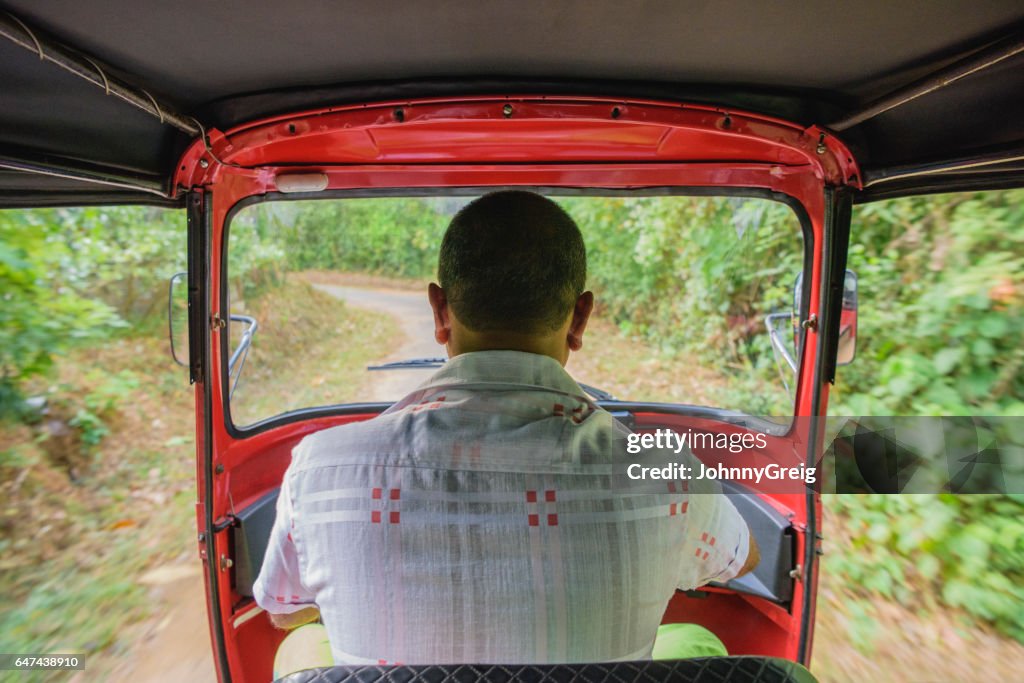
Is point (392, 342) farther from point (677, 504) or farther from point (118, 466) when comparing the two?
point (677, 504)

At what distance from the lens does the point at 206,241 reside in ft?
7.22

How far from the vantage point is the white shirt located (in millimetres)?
1105

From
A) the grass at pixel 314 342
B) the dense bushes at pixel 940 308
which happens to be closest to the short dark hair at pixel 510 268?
the dense bushes at pixel 940 308

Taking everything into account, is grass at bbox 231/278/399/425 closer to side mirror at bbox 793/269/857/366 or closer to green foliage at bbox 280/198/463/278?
green foliage at bbox 280/198/463/278

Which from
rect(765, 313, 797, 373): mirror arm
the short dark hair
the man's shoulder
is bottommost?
the man's shoulder

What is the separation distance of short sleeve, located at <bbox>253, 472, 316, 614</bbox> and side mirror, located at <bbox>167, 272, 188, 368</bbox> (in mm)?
1252

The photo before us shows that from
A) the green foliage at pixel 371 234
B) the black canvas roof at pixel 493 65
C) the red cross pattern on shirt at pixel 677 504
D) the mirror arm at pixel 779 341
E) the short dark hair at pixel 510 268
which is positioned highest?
the black canvas roof at pixel 493 65

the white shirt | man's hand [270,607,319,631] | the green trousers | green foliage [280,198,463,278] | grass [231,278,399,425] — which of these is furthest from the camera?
grass [231,278,399,425]

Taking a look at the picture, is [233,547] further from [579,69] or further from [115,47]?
[579,69]

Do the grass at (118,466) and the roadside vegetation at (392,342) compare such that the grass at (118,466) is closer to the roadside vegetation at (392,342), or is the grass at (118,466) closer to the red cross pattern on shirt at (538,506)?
the roadside vegetation at (392,342)

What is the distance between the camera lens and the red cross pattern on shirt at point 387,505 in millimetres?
1123

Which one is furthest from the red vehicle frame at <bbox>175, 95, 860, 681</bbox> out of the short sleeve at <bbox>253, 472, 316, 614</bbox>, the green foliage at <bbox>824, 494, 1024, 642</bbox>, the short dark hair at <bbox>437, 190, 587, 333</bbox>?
the green foliage at <bbox>824, 494, 1024, 642</bbox>

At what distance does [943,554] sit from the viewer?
3.55m

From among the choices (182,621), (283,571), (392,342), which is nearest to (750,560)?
(283,571)
